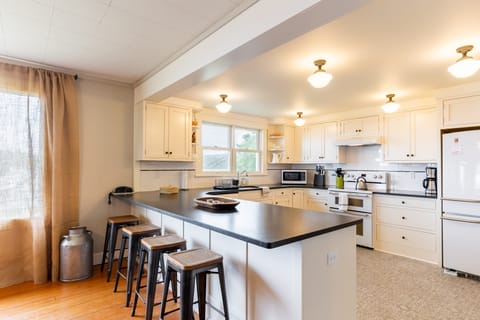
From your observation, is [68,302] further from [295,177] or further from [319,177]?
[319,177]

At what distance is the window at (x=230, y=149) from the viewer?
191 inches

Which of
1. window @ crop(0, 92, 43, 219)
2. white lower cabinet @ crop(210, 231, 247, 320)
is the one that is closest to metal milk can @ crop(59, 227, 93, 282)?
window @ crop(0, 92, 43, 219)

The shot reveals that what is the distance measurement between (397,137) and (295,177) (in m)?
2.14

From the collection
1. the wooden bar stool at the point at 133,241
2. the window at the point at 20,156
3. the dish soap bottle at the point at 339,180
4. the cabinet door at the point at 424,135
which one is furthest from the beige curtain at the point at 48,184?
the cabinet door at the point at 424,135

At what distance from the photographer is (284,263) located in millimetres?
1624

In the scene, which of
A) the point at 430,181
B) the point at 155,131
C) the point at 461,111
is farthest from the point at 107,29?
the point at 430,181

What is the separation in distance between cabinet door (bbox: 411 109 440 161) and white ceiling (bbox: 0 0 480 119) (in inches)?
20.6

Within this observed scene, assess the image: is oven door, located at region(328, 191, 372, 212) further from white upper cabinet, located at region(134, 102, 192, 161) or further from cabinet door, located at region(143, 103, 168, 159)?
cabinet door, located at region(143, 103, 168, 159)

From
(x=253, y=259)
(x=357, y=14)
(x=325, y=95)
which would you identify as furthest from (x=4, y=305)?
(x=325, y=95)

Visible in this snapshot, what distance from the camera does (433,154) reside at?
13.1 ft

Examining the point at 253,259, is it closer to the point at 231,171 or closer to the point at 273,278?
the point at 273,278

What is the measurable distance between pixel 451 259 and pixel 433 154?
156 cm

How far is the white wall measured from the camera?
133 inches

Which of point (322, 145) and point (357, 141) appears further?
point (322, 145)
